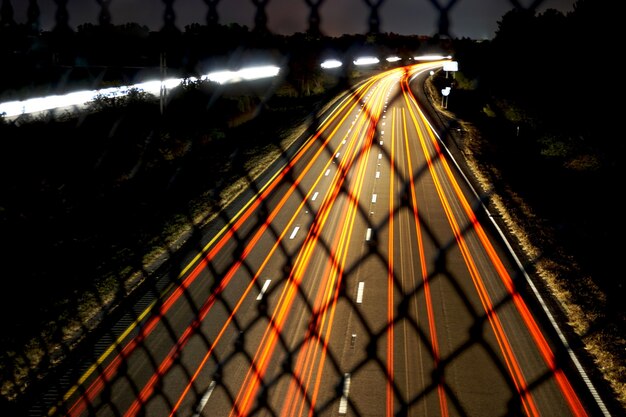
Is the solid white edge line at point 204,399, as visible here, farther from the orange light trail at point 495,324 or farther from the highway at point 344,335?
the orange light trail at point 495,324

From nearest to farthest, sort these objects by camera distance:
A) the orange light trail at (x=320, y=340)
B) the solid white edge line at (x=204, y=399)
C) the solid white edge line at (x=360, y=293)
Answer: the solid white edge line at (x=204, y=399)
the orange light trail at (x=320, y=340)
the solid white edge line at (x=360, y=293)

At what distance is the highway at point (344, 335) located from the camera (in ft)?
17.8

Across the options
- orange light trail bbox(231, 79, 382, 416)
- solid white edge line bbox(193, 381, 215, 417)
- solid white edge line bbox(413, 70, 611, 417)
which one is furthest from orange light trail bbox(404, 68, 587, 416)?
solid white edge line bbox(193, 381, 215, 417)

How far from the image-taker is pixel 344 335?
689 cm

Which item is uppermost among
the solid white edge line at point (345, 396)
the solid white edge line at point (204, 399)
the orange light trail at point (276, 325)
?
the orange light trail at point (276, 325)

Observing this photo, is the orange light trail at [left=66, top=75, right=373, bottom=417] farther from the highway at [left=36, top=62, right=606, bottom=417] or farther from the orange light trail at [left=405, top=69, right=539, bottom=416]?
the orange light trail at [left=405, top=69, right=539, bottom=416]

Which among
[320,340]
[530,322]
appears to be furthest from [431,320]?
[320,340]

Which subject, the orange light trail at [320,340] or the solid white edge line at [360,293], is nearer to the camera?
the orange light trail at [320,340]

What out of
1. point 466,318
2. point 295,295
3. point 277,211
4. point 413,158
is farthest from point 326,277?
point 413,158

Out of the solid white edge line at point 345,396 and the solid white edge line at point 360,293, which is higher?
the solid white edge line at point 360,293

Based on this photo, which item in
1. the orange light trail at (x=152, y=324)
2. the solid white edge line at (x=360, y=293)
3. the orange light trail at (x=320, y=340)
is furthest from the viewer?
the solid white edge line at (x=360, y=293)

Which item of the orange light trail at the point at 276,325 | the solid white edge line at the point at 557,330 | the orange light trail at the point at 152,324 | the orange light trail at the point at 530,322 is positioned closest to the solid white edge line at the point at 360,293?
the orange light trail at the point at 276,325

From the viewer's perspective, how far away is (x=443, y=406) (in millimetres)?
5309

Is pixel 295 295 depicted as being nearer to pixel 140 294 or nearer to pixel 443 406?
→ pixel 140 294
